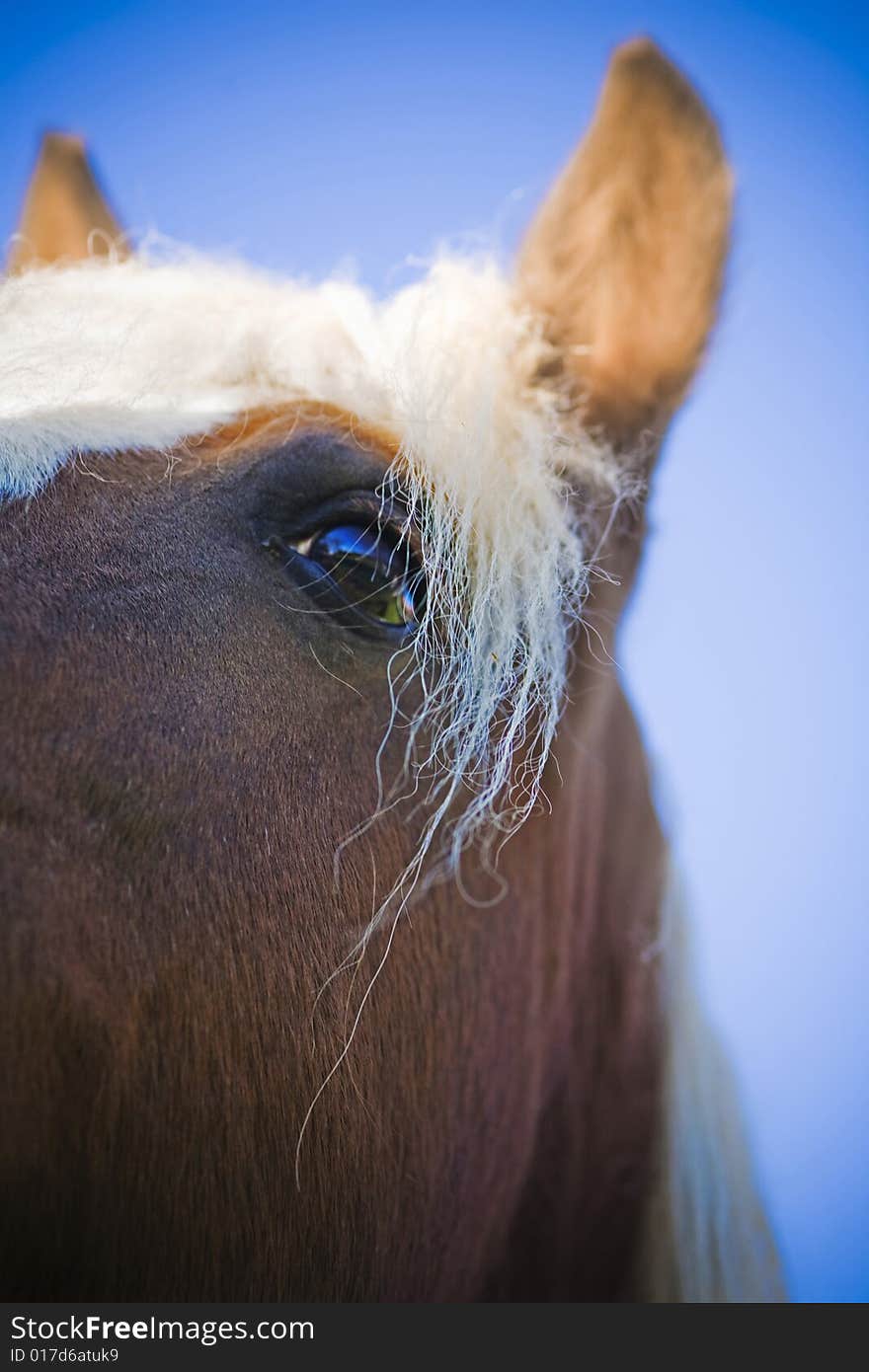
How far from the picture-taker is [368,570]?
1.19m

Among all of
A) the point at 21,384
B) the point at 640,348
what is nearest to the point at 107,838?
the point at 21,384

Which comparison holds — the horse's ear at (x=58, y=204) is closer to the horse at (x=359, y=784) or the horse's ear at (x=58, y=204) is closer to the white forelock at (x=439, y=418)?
the horse at (x=359, y=784)

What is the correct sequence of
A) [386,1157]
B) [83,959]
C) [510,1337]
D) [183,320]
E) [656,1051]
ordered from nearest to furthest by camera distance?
[83,959] < [386,1157] < [510,1337] < [183,320] < [656,1051]

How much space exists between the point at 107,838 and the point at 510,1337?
0.97 m

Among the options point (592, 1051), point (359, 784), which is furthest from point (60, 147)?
point (592, 1051)

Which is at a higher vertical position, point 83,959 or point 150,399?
point 150,399

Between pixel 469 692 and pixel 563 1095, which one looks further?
pixel 563 1095

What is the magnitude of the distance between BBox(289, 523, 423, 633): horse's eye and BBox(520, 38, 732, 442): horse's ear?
18.4 inches

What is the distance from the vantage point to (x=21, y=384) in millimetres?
1126

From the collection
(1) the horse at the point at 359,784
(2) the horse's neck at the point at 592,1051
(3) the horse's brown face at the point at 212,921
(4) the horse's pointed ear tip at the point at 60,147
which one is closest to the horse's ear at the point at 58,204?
(4) the horse's pointed ear tip at the point at 60,147

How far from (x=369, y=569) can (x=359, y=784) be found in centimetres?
31

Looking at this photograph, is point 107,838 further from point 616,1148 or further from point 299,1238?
point 616,1148

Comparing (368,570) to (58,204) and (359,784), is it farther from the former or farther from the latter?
(58,204)

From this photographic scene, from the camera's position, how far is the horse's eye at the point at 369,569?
3.84 ft
